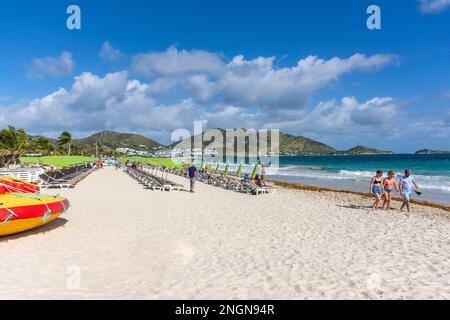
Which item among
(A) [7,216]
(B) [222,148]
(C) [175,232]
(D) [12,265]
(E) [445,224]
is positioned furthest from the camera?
(B) [222,148]

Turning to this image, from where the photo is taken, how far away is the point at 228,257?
18.7 ft

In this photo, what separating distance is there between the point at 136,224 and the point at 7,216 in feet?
9.62

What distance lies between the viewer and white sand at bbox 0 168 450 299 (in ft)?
14.0

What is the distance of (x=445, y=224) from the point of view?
9055 mm

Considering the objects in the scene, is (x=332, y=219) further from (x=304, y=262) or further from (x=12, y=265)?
(x=12, y=265)

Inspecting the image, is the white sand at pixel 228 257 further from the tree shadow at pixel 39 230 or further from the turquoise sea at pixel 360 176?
the turquoise sea at pixel 360 176

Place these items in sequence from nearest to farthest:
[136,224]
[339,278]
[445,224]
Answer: [339,278] < [136,224] < [445,224]

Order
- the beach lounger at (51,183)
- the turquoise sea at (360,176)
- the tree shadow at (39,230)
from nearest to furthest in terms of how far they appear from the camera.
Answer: the tree shadow at (39,230) < the beach lounger at (51,183) < the turquoise sea at (360,176)

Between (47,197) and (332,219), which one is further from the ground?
(47,197)

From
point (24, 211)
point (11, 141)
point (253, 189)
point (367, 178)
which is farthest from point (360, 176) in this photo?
point (11, 141)

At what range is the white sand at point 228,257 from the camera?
4.27 m

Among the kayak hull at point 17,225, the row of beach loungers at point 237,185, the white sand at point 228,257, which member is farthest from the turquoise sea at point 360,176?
the kayak hull at point 17,225

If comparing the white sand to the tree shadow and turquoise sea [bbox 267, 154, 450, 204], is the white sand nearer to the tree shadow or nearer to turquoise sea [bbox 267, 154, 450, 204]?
the tree shadow
